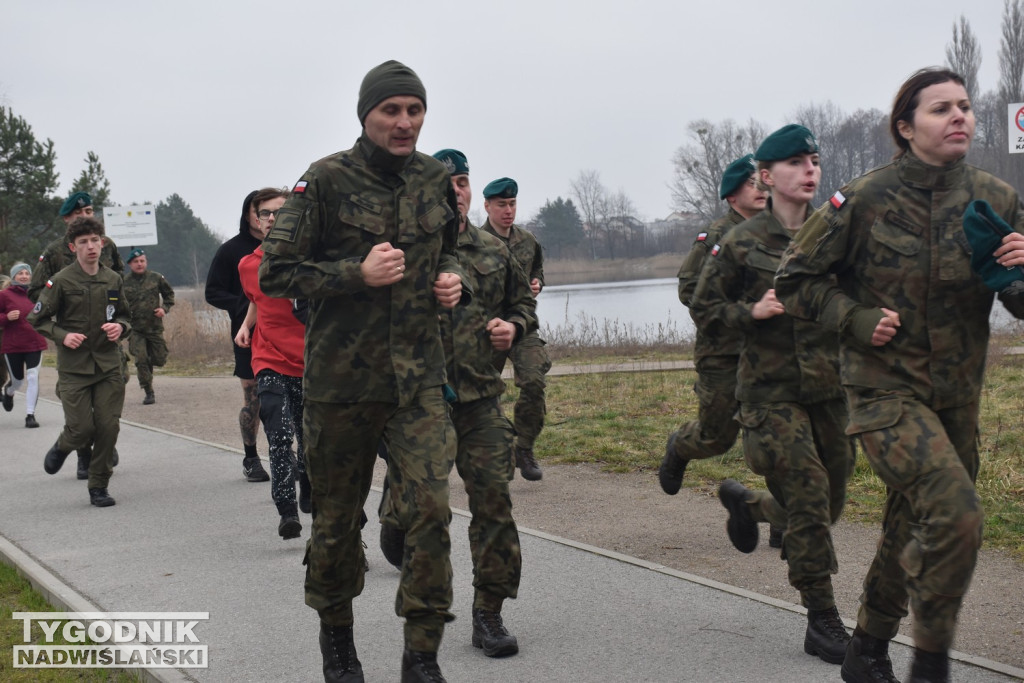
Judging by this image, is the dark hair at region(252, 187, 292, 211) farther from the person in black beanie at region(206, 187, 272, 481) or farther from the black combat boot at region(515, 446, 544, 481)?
the black combat boot at region(515, 446, 544, 481)

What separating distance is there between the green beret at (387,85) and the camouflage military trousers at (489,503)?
1.53m

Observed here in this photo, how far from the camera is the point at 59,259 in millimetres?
10906

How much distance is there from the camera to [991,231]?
3.88 m

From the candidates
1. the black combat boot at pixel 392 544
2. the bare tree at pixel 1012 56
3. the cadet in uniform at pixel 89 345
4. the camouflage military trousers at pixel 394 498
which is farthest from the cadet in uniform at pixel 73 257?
the bare tree at pixel 1012 56

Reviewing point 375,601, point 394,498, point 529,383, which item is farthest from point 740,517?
point 529,383

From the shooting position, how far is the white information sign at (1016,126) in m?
14.2

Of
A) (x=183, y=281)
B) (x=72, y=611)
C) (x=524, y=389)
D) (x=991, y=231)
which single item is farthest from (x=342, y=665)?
(x=183, y=281)

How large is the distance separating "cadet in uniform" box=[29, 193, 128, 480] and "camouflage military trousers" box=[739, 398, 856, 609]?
586 centimetres

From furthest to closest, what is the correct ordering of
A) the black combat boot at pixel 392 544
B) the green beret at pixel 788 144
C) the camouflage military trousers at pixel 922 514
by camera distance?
the black combat boot at pixel 392 544 < the green beret at pixel 788 144 < the camouflage military trousers at pixel 922 514

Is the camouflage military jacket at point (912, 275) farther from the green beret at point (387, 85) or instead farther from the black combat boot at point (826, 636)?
the green beret at point (387, 85)

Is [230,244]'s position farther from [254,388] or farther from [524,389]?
[524,389]

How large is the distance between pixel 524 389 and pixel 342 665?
4333 millimetres

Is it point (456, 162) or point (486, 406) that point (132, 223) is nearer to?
point (456, 162)

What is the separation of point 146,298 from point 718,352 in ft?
39.6
